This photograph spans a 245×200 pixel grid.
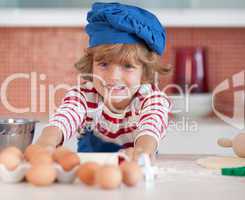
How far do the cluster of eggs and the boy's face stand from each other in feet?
1.42

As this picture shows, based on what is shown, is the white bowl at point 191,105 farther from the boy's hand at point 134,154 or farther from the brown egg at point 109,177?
the brown egg at point 109,177

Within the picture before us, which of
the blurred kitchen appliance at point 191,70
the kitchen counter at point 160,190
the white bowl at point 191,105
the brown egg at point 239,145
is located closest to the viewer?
the kitchen counter at point 160,190

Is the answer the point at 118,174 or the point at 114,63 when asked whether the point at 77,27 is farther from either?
the point at 118,174

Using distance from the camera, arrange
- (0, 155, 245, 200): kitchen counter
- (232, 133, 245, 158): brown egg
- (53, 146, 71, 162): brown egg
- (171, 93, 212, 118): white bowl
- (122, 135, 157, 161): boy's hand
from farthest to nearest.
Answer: (171, 93, 212, 118): white bowl
(232, 133, 245, 158): brown egg
(122, 135, 157, 161): boy's hand
(53, 146, 71, 162): brown egg
(0, 155, 245, 200): kitchen counter

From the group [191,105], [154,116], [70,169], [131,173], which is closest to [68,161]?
[70,169]

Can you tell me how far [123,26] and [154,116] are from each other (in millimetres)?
244

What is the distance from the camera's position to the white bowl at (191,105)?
2598 millimetres

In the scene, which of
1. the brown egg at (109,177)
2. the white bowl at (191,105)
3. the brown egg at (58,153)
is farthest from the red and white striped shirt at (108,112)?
the white bowl at (191,105)

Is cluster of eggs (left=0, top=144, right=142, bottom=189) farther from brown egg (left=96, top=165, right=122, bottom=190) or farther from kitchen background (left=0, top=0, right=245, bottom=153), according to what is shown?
kitchen background (left=0, top=0, right=245, bottom=153)

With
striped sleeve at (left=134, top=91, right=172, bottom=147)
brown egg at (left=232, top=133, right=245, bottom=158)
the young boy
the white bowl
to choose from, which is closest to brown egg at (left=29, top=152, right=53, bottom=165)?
the young boy

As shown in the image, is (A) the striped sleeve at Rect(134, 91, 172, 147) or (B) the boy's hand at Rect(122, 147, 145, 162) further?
(A) the striped sleeve at Rect(134, 91, 172, 147)

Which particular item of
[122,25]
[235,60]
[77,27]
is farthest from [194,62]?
[122,25]

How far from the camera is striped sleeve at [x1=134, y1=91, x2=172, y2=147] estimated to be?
1304 mm

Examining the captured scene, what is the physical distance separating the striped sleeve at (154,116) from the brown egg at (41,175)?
411mm
